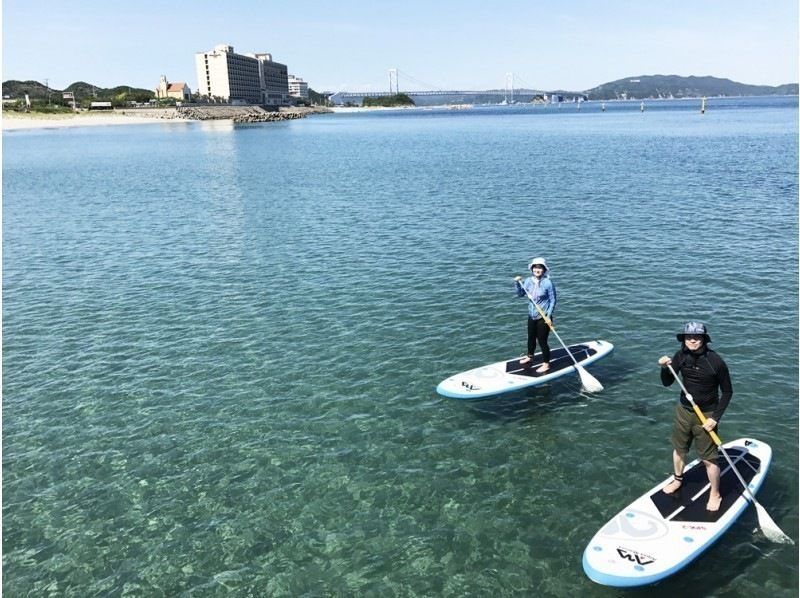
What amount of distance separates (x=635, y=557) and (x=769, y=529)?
291 cm

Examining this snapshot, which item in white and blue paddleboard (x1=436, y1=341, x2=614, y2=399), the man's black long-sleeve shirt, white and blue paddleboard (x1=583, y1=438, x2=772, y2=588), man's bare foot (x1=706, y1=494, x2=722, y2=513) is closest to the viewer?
white and blue paddleboard (x1=583, y1=438, x2=772, y2=588)

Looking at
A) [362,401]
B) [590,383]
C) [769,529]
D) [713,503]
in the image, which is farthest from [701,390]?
[362,401]

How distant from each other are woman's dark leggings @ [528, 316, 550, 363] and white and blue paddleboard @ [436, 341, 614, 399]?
1.30 ft

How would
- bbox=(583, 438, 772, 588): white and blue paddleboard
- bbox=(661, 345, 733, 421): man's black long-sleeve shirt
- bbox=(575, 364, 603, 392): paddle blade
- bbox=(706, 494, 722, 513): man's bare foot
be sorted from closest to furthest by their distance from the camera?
bbox=(583, 438, 772, 588): white and blue paddleboard, bbox=(661, 345, 733, 421): man's black long-sleeve shirt, bbox=(706, 494, 722, 513): man's bare foot, bbox=(575, 364, 603, 392): paddle blade

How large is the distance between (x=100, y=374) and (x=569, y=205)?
35207mm

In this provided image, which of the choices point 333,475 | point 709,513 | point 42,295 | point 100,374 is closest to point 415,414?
point 333,475

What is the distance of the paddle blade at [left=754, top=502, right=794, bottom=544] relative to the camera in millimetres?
10984

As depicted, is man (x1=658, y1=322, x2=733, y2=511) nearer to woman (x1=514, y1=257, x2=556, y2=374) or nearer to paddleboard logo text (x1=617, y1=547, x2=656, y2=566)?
paddleboard logo text (x1=617, y1=547, x2=656, y2=566)

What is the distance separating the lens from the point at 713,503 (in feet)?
36.7

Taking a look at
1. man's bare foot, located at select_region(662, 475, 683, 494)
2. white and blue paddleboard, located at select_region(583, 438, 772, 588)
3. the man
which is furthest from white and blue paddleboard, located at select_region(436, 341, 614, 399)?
the man

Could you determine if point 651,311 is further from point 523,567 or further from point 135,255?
point 135,255

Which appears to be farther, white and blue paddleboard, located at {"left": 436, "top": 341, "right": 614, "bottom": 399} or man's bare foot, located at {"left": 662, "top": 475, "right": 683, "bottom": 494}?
white and blue paddleboard, located at {"left": 436, "top": 341, "right": 614, "bottom": 399}

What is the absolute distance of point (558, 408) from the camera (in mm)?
16234

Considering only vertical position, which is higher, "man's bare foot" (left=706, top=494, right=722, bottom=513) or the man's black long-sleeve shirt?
the man's black long-sleeve shirt
